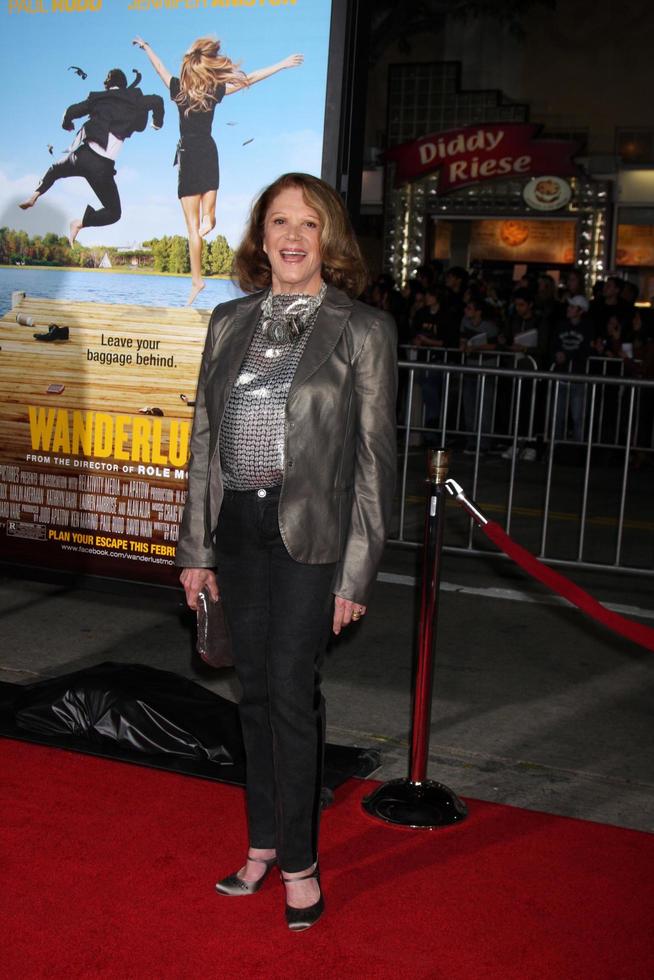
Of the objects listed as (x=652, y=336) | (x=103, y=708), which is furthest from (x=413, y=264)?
(x=103, y=708)

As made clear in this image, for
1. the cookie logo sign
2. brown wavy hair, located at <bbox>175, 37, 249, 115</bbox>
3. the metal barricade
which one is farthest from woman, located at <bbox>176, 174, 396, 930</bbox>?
the cookie logo sign

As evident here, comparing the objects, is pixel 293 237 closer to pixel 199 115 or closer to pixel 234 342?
pixel 234 342

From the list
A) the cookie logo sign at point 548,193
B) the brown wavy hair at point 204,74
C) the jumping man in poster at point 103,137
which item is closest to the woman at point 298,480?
the brown wavy hair at point 204,74

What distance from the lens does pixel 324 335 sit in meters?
3.17

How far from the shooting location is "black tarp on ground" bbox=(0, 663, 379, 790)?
4355 millimetres

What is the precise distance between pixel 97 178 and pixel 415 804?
126 inches

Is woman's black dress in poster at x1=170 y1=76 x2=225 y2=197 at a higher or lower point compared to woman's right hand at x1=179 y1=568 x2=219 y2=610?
higher

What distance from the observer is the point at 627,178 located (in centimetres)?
1994

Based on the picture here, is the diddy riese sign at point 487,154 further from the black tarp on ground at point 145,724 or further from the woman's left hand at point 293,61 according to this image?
the black tarp on ground at point 145,724

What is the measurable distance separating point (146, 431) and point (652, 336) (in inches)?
378

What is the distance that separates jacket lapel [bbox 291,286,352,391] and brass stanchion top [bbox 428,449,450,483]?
2.88ft

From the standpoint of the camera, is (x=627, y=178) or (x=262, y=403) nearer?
(x=262, y=403)

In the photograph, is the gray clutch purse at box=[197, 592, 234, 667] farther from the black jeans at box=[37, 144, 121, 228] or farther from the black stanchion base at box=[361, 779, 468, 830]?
the black jeans at box=[37, 144, 121, 228]

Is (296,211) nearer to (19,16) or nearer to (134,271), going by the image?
(134,271)
